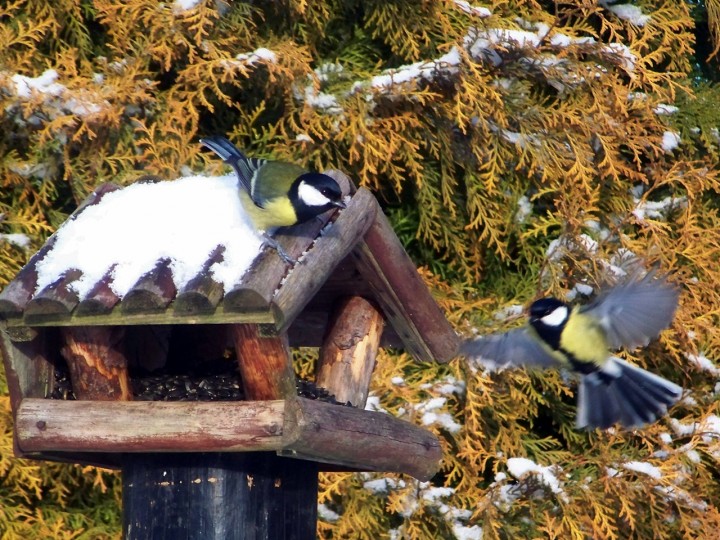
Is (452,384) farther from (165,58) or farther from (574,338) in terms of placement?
(165,58)

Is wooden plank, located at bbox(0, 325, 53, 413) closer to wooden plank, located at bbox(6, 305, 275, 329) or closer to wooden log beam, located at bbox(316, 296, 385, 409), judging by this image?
wooden plank, located at bbox(6, 305, 275, 329)

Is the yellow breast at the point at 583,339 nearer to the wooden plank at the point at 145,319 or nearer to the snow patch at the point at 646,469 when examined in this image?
the snow patch at the point at 646,469

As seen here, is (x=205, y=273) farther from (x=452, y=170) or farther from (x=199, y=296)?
(x=452, y=170)

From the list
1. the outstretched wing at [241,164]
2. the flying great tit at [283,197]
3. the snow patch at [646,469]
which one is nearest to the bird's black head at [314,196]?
the flying great tit at [283,197]

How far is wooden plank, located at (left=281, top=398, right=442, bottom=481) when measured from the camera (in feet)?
7.22

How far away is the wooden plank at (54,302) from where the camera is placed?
2205 mm

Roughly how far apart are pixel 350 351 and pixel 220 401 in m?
0.52

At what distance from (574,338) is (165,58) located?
6.65ft

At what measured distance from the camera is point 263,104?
13.4ft

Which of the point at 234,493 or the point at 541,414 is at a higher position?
the point at 234,493

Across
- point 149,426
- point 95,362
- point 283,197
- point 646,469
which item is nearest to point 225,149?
point 283,197

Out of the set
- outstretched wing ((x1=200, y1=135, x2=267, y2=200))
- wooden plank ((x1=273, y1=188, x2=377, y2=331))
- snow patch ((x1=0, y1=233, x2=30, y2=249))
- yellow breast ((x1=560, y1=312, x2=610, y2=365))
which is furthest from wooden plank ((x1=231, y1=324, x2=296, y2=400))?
snow patch ((x1=0, y1=233, x2=30, y2=249))

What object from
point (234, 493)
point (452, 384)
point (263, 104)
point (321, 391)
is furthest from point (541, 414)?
point (234, 493)

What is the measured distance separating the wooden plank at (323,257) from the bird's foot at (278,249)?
0.06 ft
